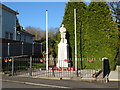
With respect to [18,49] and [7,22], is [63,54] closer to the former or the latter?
[18,49]

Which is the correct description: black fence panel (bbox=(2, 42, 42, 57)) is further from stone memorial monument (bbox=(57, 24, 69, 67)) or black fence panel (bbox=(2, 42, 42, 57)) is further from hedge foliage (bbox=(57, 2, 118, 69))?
hedge foliage (bbox=(57, 2, 118, 69))

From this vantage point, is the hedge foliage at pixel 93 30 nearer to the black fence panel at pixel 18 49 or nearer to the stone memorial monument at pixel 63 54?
the stone memorial monument at pixel 63 54

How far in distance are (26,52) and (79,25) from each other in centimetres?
1032

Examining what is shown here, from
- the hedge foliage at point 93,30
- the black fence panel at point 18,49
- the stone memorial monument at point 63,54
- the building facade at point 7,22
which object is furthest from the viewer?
the building facade at point 7,22

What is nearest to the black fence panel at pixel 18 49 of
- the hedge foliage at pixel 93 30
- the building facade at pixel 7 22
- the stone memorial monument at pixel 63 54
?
the building facade at pixel 7 22

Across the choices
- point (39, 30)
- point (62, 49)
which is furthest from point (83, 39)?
point (39, 30)

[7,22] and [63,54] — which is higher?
[7,22]

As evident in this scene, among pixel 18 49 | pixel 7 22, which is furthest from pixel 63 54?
pixel 7 22

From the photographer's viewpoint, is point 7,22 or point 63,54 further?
point 7,22

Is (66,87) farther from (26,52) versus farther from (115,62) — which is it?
(26,52)

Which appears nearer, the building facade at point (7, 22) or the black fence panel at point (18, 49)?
the black fence panel at point (18, 49)

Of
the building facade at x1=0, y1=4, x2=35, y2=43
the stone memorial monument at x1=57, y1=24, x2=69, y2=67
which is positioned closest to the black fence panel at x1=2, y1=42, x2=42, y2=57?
the building facade at x1=0, y1=4, x2=35, y2=43

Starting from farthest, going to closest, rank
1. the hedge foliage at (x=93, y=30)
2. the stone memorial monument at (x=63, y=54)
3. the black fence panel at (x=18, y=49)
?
the black fence panel at (x=18, y=49) → the hedge foliage at (x=93, y=30) → the stone memorial monument at (x=63, y=54)

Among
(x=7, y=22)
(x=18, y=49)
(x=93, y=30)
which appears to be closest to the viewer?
(x=93, y=30)
